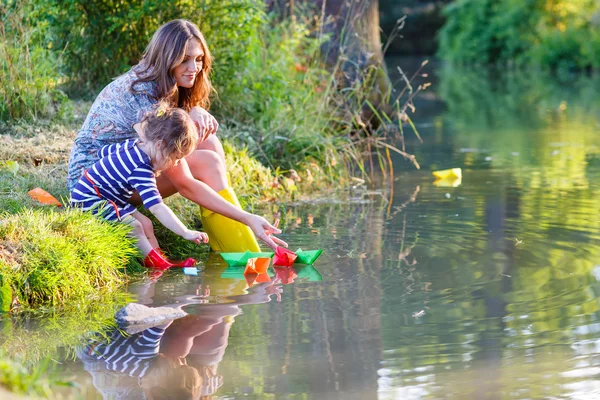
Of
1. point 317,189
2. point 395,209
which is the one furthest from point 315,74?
point 395,209

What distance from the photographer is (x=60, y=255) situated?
13.9ft

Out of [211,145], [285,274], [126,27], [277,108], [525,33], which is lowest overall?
[525,33]

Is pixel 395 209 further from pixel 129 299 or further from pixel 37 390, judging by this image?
pixel 37 390

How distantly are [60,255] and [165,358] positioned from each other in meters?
1.00

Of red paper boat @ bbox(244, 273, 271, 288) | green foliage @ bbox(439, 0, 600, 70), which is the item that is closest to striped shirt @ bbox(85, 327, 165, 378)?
red paper boat @ bbox(244, 273, 271, 288)

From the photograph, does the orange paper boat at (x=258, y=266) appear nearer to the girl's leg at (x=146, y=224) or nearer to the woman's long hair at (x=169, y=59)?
the girl's leg at (x=146, y=224)

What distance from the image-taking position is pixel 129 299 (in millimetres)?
4305

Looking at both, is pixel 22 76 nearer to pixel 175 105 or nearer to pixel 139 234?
pixel 175 105

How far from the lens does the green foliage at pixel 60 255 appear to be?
416 centimetres

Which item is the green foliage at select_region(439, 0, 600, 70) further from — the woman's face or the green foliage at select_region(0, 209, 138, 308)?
the green foliage at select_region(0, 209, 138, 308)

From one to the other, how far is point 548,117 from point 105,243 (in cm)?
969

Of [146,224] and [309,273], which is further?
[146,224]

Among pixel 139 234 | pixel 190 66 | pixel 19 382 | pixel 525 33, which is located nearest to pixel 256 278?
pixel 139 234

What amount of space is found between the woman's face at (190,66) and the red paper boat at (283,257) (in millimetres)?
1024
